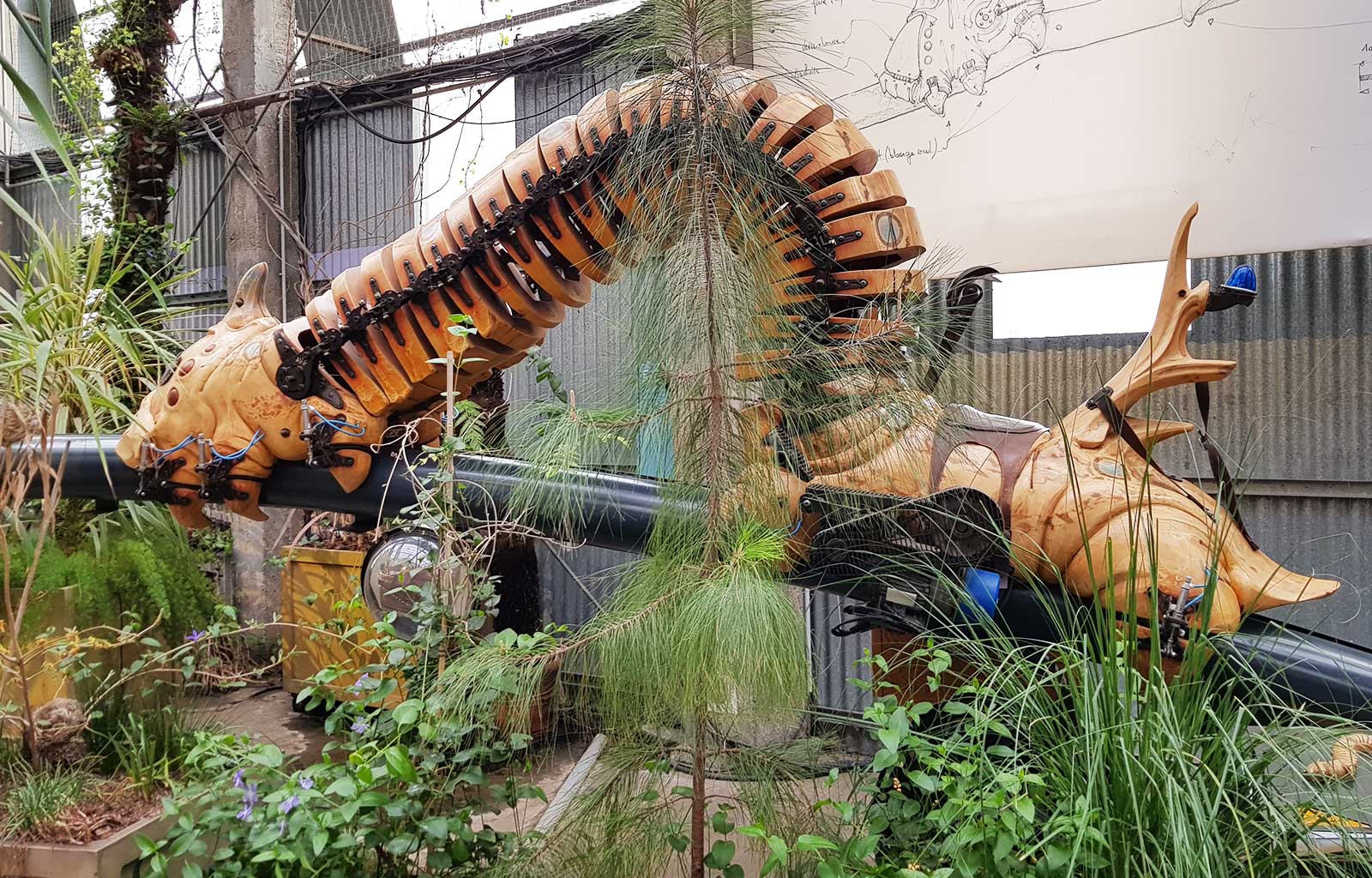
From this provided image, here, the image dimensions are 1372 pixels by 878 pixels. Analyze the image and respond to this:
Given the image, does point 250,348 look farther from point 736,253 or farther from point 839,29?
point 839,29

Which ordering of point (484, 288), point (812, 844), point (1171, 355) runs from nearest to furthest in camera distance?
1. point (812, 844)
2. point (1171, 355)
3. point (484, 288)

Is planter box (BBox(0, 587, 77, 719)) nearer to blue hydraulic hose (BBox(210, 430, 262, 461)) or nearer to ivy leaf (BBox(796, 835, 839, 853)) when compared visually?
blue hydraulic hose (BBox(210, 430, 262, 461))

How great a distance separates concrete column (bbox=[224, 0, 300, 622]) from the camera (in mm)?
4941

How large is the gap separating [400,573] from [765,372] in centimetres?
102

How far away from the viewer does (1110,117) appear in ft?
8.96

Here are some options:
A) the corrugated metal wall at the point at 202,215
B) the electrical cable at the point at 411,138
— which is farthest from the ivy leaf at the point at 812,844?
the corrugated metal wall at the point at 202,215

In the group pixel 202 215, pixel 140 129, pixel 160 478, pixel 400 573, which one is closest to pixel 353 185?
pixel 140 129

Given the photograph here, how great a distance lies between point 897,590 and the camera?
5.50 ft

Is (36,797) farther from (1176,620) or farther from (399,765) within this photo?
(1176,620)

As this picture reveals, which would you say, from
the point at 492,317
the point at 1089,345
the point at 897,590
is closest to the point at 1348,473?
the point at 1089,345

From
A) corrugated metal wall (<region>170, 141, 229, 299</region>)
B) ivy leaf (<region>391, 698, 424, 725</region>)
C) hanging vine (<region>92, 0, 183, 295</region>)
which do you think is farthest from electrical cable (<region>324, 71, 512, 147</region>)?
ivy leaf (<region>391, 698, 424, 725</region>)

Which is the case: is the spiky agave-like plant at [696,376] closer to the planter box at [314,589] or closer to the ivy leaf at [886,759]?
the ivy leaf at [886,759]

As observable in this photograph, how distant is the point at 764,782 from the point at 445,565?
29.9 inches

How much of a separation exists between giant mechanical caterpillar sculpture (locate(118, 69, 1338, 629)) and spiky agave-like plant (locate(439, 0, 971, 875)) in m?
0.03
